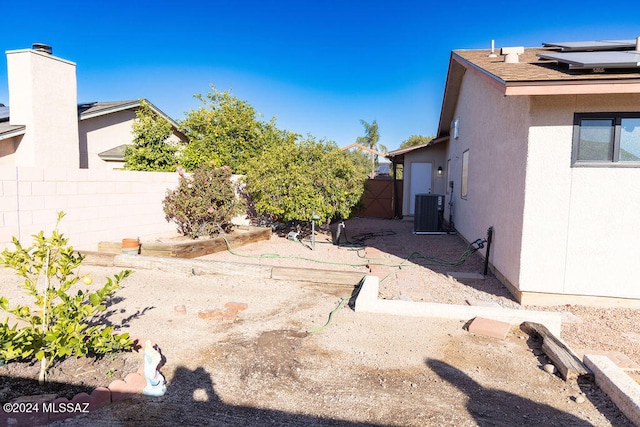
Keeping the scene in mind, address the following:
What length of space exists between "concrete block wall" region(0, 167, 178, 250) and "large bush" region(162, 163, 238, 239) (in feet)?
1.18

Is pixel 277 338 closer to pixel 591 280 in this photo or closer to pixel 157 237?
pixel 591 280

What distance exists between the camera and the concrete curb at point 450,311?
4.62m

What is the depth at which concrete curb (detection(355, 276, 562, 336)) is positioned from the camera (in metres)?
4.62

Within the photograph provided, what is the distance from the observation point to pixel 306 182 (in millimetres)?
9867

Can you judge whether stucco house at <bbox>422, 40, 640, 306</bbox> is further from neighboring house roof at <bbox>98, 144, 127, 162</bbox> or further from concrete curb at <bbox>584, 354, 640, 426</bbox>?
neighboring house roof at <bbox>98, 144, 127, 162</bbox>

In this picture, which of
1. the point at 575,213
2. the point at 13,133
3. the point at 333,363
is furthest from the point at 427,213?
the point at 13,133

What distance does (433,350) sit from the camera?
4.04 metres

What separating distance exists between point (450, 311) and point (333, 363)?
6.30ft

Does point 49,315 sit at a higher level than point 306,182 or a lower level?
lower

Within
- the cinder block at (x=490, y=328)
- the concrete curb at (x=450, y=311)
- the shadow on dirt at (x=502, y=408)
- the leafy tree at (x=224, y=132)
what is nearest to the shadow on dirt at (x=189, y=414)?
the shadow on dirt at (x=502, y=408)

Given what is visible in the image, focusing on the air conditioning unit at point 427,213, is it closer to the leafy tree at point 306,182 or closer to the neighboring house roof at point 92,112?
the leafy tree at point 306,182

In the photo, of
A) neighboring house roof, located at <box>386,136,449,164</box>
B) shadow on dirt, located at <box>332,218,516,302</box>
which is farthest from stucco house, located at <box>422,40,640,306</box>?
neighboring house roof, located at <box>386,136,449,164</box>

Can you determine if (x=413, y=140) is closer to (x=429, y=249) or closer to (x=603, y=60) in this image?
(x=429, y=249)

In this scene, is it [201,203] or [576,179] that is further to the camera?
[201,203]
